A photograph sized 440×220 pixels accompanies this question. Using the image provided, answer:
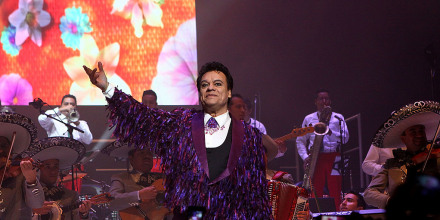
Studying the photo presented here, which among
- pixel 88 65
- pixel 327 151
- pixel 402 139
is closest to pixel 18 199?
pixel 402 139

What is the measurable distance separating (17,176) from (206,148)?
338cm

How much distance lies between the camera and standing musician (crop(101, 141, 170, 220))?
22.5 feet

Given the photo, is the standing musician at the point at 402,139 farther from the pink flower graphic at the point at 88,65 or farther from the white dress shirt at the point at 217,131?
the pink flower graphic at the point at 88,65

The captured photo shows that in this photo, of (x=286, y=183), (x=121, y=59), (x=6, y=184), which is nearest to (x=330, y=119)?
(x=121, y=59)

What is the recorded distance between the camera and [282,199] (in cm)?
539

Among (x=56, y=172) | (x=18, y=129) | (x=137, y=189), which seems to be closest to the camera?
(x=18, y=129)

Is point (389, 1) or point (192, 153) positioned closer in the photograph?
point (192, 153)

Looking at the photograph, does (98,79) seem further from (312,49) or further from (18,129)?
(312,49)

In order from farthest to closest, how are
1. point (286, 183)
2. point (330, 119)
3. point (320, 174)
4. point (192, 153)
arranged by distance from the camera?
1. point (330, 119)
2. point (320, 174)
3. point (286, 183)
4. point (192, 153)

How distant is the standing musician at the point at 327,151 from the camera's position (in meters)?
9.45

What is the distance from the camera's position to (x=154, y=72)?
10.9 metres

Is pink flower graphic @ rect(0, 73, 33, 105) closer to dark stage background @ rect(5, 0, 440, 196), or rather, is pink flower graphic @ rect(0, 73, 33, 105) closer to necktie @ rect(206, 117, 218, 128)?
dark stage background @ rect(5, 0, 440, 196)

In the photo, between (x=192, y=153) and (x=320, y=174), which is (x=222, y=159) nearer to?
(x=192, y=153)

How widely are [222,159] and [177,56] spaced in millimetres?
7737
